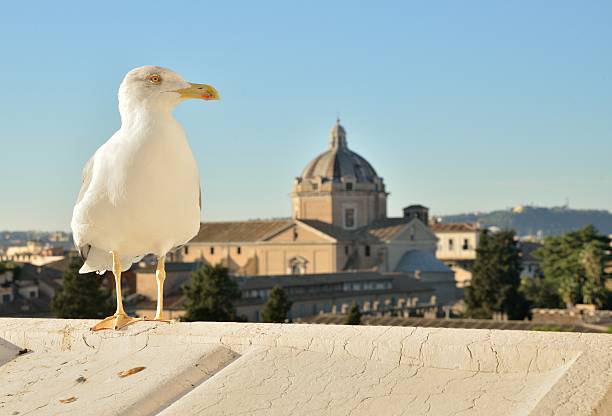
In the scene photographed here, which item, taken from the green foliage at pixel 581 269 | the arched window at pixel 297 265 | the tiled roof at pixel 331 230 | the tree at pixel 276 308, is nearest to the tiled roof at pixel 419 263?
the tiled roof at pixel 331 230

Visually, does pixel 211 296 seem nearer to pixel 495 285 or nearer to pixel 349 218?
pixel 495 285

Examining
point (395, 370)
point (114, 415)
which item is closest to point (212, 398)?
point (114, 415)

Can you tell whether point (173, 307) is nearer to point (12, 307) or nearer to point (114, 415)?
point (12, 307)

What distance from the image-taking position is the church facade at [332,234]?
67.4m

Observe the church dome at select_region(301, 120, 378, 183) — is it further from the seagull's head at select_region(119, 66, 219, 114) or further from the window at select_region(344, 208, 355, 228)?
the seagull's head at select_region(119, 66, 219, 114)

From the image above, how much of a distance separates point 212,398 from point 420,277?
6219cm

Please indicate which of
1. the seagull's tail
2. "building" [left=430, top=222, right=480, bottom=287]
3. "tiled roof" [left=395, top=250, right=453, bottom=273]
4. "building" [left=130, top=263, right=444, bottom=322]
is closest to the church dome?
"tiled roof" [left=395, top=250, right=453, bottom=273]

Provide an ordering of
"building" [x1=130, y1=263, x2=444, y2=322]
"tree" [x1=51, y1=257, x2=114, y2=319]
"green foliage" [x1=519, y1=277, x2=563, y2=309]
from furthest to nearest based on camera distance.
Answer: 1. "green foliage" [x1=519, y1=277, x2=563, y2=309]
2. "building" [x1=130, y1=263, x2=444, y2=322]
3. "tree" [x1=51, y1=257, x2=114, y2=319]

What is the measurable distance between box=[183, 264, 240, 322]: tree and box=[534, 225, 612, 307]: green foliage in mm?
24883

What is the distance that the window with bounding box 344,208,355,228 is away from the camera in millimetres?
73812

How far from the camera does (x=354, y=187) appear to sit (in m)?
73.6

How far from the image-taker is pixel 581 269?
189ft

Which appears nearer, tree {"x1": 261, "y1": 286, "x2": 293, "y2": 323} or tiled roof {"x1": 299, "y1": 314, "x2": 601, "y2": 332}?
tiled roof {"x1": 299, "y1": 314, "x2": 601, "y2": 332}

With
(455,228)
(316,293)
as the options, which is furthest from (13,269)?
(455,228)
